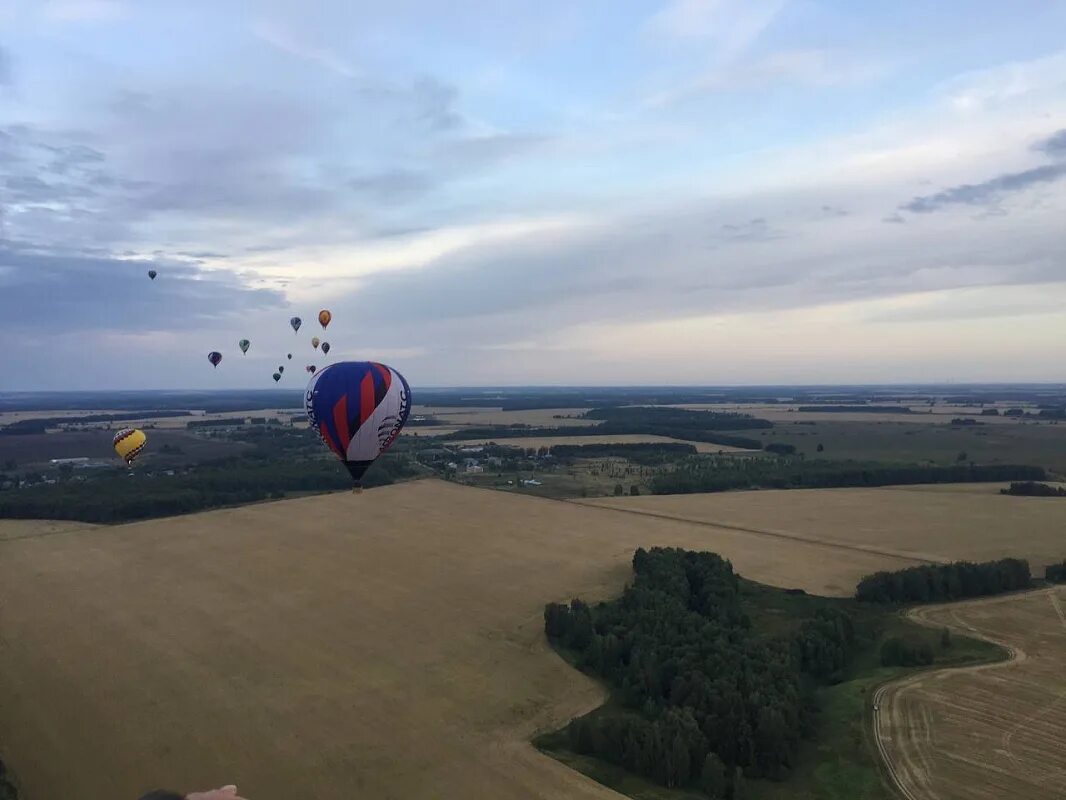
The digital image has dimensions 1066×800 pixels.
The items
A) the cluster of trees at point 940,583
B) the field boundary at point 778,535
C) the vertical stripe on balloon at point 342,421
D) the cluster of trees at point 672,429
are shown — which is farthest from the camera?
the cluster of trees at point 672,429

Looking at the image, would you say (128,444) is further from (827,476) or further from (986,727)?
(827,476)

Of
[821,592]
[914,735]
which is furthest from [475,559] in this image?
[914,735]

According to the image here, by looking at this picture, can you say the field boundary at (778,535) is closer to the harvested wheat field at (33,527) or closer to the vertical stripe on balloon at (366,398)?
the vertical stripe on balloon at (366,398)

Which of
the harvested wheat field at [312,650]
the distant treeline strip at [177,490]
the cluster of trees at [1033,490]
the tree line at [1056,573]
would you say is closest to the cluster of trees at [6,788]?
the harvested wheat field at [312,650]

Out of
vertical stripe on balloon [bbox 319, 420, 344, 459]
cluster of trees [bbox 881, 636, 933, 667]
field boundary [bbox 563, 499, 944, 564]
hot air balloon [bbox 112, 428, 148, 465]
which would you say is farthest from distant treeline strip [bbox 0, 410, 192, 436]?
cluster of trees [bbox 881, 636, 933, 667]

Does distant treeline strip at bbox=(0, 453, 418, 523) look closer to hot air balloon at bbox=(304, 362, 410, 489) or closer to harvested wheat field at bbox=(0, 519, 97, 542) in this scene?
harvested wheat field at bbox=(0, 519, 97, 542)
